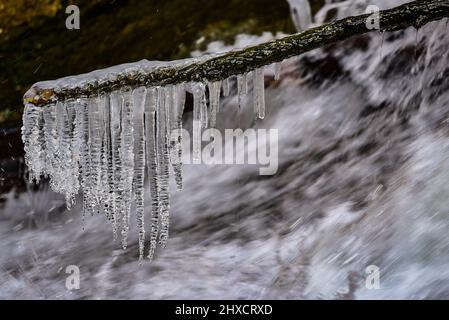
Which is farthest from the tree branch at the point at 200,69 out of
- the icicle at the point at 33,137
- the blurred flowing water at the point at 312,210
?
the blurred flowing water at the point at 312,210

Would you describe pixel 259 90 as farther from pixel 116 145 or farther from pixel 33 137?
pixel 33 137

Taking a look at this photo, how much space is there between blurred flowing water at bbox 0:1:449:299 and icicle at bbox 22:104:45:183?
0.91 meters

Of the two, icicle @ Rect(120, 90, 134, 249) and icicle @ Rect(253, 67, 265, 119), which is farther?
icicle @ Rect(253, 67, 265, 119)

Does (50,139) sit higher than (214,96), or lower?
lower

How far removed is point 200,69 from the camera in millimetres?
2275

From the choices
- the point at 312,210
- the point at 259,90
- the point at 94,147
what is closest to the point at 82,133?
the point at 94,147

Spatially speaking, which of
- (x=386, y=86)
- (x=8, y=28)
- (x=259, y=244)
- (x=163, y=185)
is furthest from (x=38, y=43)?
(x=386, y=86)

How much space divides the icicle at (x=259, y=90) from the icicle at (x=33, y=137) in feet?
2.92

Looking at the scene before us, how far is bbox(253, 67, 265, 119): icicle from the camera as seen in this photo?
97.3 inches

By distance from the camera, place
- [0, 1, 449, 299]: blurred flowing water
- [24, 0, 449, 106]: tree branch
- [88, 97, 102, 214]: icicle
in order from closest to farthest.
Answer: [24, 0, 449, 106]: tree branch, [88, 97, 102, 214]: icicle, [0, 1, 449, 299]: blurred flowing water

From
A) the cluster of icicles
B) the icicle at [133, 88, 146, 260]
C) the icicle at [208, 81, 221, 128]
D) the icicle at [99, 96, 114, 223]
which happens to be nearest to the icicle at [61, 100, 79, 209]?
the cluster of icicles

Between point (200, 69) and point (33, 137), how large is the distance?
0.72 m

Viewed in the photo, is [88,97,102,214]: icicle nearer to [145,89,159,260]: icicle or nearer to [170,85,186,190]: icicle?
[145,89,159,260]: icicle

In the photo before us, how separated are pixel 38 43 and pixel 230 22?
3.58 ft
